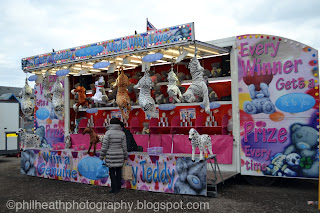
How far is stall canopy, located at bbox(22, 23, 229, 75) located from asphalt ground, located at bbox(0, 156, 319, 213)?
3102mm

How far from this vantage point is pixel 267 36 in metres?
7.40

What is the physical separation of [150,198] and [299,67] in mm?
4286

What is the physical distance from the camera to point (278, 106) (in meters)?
7.21

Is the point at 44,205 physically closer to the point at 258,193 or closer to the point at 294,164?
the point at 258,193

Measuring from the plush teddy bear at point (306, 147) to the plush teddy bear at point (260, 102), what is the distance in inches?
27.1

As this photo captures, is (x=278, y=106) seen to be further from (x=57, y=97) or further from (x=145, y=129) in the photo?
(x=57, y=97)

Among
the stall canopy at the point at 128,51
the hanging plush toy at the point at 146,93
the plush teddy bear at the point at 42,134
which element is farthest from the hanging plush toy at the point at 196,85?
the plush teddy bear at the point at 42,134

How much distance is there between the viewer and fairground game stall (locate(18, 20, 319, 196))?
22.4ft

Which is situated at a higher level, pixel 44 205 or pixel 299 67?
pixel 299 67

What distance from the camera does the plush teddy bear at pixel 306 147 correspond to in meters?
6.81

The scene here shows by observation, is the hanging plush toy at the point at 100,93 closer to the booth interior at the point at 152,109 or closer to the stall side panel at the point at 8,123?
the booth interior at the point at 152,109

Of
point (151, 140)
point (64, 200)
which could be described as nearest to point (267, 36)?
point (151, 140)

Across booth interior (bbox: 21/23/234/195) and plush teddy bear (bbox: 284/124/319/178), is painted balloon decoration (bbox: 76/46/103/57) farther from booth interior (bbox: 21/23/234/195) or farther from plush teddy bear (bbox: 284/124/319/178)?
plush teddy bear (bbox: 284/124/319/178)

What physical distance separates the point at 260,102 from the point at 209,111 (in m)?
1.27
